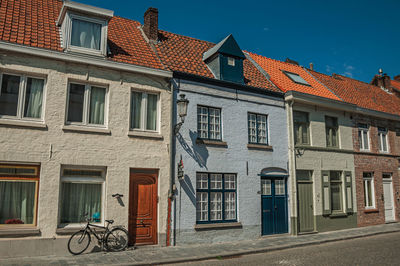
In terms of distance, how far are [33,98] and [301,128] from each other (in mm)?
11299

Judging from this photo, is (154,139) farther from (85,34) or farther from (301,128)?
(301,128)

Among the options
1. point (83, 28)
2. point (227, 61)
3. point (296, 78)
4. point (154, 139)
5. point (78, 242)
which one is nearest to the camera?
point (78, 242)

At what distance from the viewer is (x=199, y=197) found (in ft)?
40.7

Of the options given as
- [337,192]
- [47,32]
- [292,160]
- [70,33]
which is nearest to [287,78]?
[292,160]

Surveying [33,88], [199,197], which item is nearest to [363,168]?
[199,197]

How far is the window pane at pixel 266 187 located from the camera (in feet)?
46.0

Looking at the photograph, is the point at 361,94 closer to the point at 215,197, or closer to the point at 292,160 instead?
the point at 292,160

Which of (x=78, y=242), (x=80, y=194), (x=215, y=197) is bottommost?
(x=78, y=242)

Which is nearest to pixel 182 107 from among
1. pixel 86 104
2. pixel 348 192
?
pixel 86 104

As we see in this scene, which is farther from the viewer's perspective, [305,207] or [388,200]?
[388,200]

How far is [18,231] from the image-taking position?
9.23 metres

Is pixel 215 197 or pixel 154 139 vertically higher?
pixel 154 139

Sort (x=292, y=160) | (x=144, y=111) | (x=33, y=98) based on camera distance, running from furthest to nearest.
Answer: (x=292, y=160) → (x=144, y=111) → (x=33, y=98)

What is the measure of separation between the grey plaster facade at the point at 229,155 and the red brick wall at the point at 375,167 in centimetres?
529
